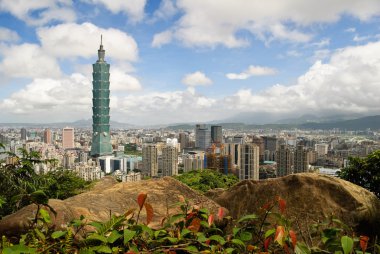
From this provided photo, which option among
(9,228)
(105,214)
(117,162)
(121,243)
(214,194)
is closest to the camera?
(121,243)

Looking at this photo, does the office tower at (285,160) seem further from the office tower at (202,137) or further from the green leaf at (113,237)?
the office tower at (202,137)

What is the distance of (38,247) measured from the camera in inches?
44.2

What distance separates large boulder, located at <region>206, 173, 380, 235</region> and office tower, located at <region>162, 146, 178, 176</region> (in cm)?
4734

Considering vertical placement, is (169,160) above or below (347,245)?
below

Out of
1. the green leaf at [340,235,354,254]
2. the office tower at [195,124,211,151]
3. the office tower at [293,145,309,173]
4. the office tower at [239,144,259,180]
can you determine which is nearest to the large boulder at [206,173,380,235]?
the green leaf at [340,235,354,254]

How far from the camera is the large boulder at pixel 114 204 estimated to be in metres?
1.81

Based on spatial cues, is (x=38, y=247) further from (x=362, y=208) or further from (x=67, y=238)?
(x=362, y=208)

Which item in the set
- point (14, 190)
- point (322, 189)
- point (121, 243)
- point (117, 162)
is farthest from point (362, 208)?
point (117, 162)

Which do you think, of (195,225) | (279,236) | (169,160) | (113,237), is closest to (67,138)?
(169,160)

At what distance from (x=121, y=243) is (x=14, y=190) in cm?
568

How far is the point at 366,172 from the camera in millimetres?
8312

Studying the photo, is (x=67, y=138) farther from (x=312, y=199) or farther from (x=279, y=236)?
(x=279, y=236)

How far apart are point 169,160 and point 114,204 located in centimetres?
4888

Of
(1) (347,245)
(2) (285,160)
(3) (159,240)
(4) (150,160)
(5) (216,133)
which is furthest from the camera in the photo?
(5) (216,133)
